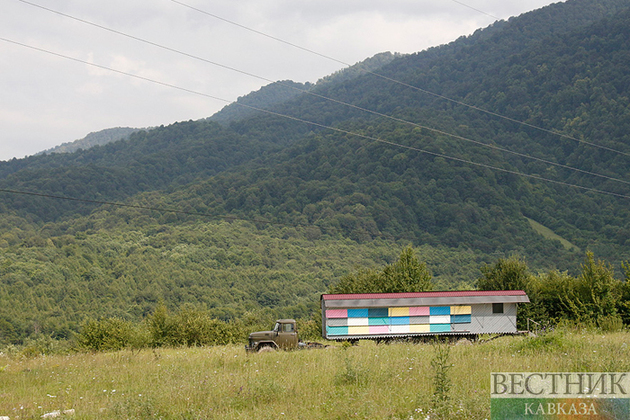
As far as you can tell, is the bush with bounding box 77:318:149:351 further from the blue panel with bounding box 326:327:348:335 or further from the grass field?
the grass field

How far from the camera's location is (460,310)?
3041 centimetres

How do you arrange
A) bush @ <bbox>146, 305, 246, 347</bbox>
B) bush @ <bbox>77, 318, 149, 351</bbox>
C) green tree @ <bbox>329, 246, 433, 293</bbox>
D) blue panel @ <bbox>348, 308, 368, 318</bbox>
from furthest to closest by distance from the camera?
1. green tree @ <bbox>329, 246, 433, 293</bbox>
2. bush @ <bbox>146, 305, 246, 347</bbox>
3. bush @ <bbox>77, 318, 149, 351</bbox>
4. blue panel @ <bbox>348, 308, 368, 318</bbox>

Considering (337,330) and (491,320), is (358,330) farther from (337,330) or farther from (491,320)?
(491,320)

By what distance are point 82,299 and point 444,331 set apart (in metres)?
Result: 119

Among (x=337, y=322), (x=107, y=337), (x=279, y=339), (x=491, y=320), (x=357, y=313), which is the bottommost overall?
(x=107, y=337)

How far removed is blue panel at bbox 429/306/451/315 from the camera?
30156 millimetres

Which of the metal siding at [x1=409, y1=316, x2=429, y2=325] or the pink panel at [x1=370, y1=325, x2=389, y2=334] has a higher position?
the metal siding at [x1=409, y1=316, x2=429, y2=325]

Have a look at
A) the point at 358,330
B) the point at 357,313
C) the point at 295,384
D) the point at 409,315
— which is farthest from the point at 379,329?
the point at 295,384

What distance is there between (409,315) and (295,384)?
18.0 meters

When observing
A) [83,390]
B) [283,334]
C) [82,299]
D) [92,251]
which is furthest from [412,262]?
[92,251]

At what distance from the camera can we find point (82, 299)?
426 ft

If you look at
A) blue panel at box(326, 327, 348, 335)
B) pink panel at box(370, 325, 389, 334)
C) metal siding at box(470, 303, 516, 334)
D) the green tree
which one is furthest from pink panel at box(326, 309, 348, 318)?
the green tree

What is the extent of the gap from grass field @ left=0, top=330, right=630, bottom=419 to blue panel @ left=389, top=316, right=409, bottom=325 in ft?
40.3

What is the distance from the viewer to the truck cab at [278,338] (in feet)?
80.9
